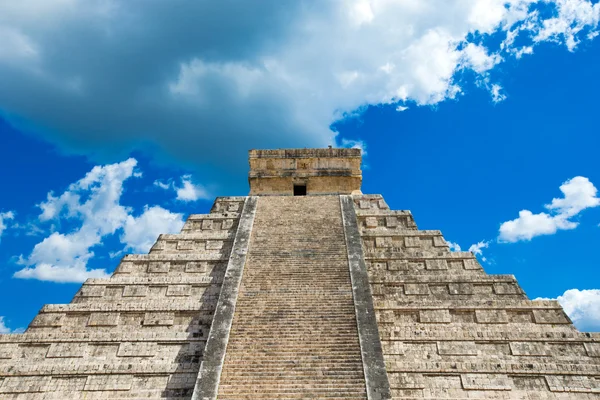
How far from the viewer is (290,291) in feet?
30.7

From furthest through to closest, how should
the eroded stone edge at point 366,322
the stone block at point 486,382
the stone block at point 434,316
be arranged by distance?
the stone block at point 434,316 < the stone block at point 486,382 < the eroded stone edge at point 366,322

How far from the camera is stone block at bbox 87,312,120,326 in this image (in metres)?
9.34

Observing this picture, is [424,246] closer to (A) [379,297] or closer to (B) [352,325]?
(A) [379,297]

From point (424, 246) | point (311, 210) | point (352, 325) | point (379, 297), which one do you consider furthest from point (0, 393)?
point (424, 246)

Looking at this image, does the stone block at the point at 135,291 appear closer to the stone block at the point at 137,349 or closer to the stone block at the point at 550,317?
the stone block at the point at 137,349

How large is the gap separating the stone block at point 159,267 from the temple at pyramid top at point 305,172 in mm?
5421

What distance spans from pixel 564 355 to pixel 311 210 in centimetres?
742

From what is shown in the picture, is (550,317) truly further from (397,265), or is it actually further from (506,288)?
(397,265)

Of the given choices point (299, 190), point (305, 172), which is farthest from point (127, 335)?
point (305, 172)

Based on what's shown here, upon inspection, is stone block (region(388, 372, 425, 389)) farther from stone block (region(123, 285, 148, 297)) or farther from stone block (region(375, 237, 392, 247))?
stone block (region(123, 285, 148, 297))

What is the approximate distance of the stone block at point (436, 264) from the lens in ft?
34.7

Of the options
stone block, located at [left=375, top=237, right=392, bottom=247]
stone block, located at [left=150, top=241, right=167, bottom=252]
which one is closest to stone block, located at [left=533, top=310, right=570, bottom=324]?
stone block, located at [left=375, top=237, right=392, bottom=247]

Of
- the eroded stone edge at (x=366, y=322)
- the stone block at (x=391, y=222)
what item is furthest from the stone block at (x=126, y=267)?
the stone block at (x=391, y=222)

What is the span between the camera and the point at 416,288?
9906 millimetres
